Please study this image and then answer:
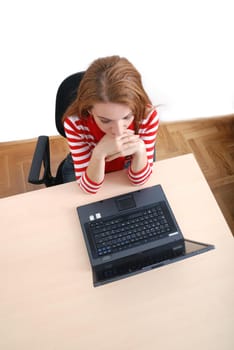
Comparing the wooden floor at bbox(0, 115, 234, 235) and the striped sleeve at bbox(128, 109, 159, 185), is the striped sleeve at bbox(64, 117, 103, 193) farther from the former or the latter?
the wooden floor at bbox(0, 115, 234, 235)

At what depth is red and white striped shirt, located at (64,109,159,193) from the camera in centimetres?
91

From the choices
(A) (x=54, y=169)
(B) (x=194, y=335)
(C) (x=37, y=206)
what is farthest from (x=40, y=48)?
(B) (x=194, y=335)

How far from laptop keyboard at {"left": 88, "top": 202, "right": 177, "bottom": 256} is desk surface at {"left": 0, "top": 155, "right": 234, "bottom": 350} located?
0.17 feet

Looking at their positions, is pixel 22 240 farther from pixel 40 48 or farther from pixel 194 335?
pixel 40 48

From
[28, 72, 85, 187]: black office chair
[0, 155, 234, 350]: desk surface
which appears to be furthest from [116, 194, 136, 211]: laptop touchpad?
[28, 72, 85, 187]: black office chair

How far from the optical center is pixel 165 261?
763 millimetres

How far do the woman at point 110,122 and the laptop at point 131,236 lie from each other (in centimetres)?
8

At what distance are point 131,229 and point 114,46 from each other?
105 centimetres

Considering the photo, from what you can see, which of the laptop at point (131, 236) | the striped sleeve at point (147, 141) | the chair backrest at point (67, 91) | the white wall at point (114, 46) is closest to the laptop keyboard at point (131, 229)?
the laptop at point (131, 236)

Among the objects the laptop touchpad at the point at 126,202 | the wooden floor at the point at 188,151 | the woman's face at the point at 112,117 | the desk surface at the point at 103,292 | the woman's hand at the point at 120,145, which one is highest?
the wooden floor at the point at 188,151

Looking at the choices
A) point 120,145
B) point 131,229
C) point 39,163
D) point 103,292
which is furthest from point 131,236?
point 39,163

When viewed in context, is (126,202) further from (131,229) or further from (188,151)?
(188,151)

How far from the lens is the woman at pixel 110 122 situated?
768 millimetres

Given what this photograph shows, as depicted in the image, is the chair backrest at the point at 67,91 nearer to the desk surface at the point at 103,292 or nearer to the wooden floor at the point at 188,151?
the desk surface at the point at 103,292
